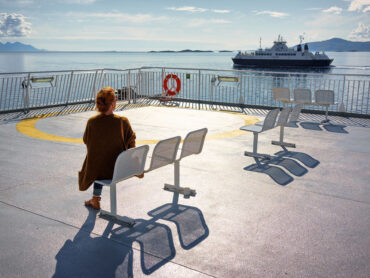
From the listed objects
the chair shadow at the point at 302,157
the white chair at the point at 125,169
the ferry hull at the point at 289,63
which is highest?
the ferry hull at the point at 289,63

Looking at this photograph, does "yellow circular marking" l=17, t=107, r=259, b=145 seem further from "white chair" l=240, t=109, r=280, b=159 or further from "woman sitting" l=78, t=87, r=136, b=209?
"woman sitting" l=78, t=87, r=136, b=209

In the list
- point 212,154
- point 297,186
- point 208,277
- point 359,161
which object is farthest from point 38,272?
point 359,161

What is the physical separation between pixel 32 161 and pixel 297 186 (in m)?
4.58

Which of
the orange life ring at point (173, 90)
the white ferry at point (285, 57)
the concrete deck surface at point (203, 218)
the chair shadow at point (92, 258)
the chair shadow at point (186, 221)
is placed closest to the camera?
the chair shadow at point (92, 258)

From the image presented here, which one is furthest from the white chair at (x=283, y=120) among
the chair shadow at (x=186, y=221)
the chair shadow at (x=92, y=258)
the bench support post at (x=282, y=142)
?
the chair shadow at (x=92, y=258)

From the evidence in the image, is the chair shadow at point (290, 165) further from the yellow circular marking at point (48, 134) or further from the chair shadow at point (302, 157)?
the yellow circular marking at point (48, 134)

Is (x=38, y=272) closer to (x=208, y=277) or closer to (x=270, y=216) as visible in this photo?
(x=208, y=277)

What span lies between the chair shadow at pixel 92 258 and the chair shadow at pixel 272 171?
9.95 feet

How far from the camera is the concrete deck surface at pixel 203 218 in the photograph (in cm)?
352

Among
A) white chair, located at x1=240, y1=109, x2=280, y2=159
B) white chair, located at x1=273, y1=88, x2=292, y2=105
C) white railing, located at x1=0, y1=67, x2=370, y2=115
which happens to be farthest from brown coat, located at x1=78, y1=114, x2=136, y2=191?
white chair, located at x1=273, y1=88, x2=292, y2=105

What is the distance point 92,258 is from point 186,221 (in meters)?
1.26

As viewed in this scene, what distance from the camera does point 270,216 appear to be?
4.62m

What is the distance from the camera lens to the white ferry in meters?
90.9

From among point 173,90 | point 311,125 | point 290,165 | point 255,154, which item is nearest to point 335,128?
point 311,125
